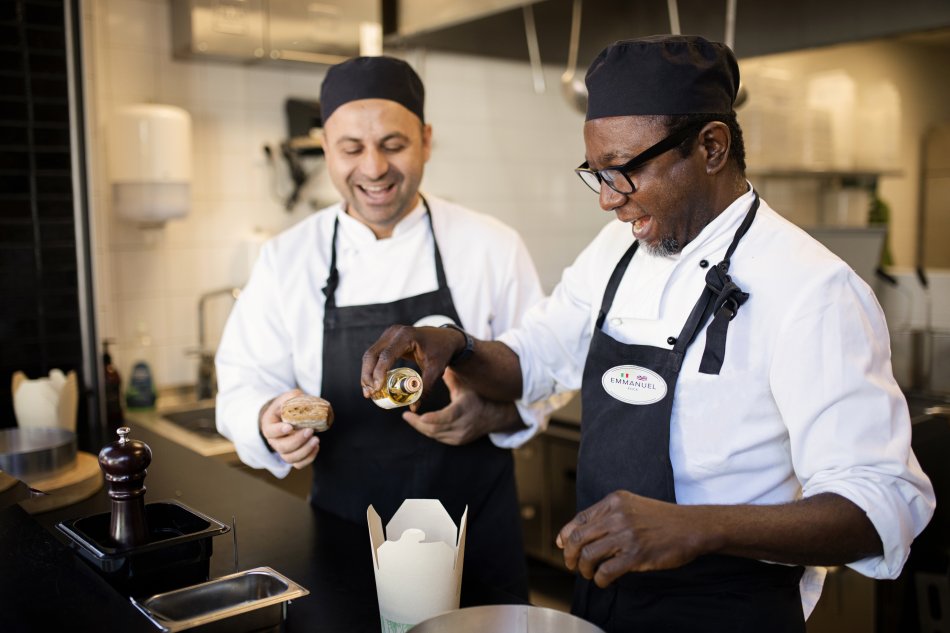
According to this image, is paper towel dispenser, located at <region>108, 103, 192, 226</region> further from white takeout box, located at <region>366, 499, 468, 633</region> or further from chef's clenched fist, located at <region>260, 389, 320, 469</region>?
white takeout box, located at <region>366, 499, 468, 633</region>

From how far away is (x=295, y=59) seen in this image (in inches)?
161

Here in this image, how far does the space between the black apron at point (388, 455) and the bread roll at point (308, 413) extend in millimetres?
292

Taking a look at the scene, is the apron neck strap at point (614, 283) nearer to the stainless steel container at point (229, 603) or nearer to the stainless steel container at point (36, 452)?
the stainless steel container at point (229, 603)

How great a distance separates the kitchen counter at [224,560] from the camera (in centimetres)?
132

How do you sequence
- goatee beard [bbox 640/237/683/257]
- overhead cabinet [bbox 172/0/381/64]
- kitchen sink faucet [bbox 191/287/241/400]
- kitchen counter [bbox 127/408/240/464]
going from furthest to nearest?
1. kitchen sink faucet [bbox 191/287/241/400]
2. overhead cabinet [bbox 172/0/381/64]
3. kitchen counter [bbox 127/408/240/464]
4. goatee beard [bbox 640/237/683/257]

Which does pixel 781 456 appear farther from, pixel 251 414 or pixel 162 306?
pixel 162 306

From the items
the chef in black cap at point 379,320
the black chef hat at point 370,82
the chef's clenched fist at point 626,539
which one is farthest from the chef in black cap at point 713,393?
the black chef hat at point 370,82

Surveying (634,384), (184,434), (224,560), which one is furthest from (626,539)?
(184,434)

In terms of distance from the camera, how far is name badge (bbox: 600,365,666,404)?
62.9 inches

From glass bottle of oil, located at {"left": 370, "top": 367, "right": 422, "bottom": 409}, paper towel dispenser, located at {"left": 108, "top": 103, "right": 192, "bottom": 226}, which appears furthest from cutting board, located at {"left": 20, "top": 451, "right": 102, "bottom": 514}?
paper towel dispenser, located at {"left": 108, "top": 103, "right": 192, "bottom": 226}

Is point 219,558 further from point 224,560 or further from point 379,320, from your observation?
point 379,320

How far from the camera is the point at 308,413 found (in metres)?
1.93

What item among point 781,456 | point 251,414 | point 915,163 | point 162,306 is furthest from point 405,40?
point 915,163

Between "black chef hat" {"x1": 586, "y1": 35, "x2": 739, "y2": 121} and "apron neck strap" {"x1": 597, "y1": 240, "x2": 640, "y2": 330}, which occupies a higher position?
"black chef hat" {"x1": 586, "y1": 35, "x2": 739, "y2": 121}
